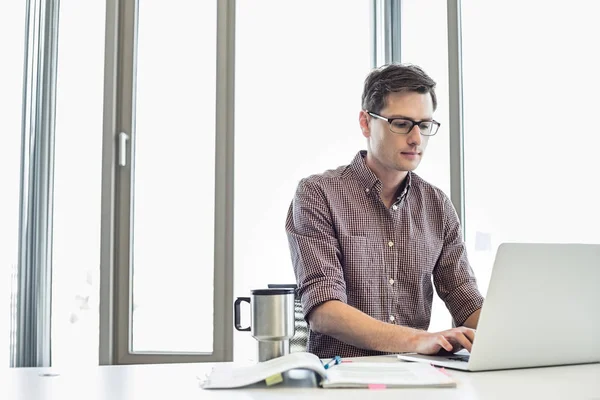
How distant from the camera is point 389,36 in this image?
3330mm

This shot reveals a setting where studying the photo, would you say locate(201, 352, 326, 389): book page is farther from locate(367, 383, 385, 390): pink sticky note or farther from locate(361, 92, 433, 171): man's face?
locate(361, 92, 433, 171): man's face

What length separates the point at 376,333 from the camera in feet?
5.63

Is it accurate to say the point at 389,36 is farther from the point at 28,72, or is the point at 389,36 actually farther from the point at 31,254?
the point at 31,254

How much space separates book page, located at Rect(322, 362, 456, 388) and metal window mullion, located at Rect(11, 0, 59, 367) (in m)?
2.09

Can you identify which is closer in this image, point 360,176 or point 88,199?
point 360,176

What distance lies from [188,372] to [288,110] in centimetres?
207

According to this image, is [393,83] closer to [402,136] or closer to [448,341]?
[402,136]

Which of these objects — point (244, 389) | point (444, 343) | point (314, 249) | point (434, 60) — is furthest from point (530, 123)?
point (244, 389)

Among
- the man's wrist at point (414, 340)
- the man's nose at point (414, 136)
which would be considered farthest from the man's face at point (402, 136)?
the man's wrist at point (414, 340)

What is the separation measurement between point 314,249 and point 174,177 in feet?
5.00

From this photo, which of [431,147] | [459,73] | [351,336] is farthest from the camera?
[431,147]

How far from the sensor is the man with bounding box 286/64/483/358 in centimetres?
200

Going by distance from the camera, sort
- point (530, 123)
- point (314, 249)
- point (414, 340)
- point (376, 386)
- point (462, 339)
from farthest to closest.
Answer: point (530, 123), point (314, 249), point (414, 340), point (462, 339), point (376, 386)

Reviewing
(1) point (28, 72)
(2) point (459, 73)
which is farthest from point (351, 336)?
(1) point (28, 72)
